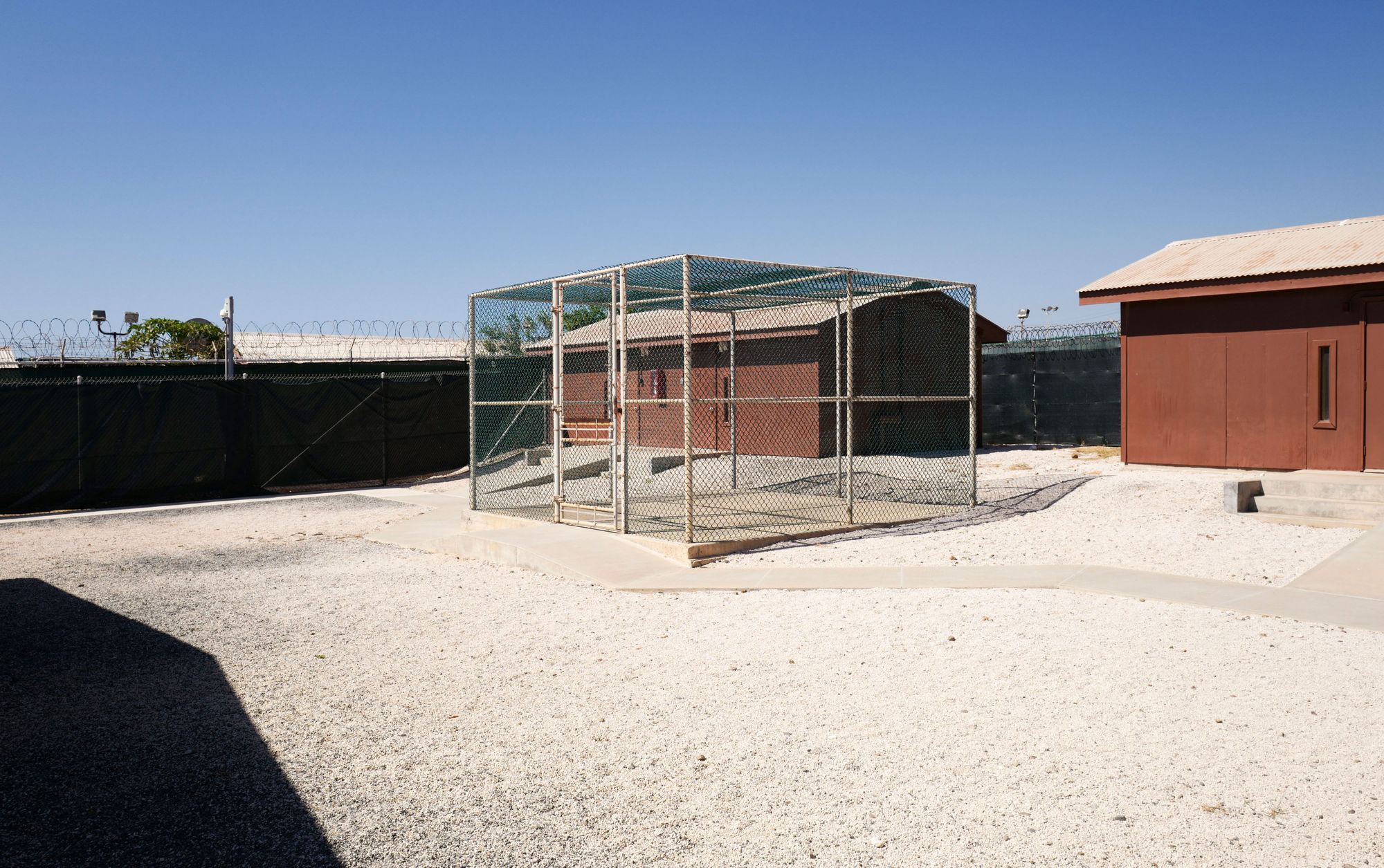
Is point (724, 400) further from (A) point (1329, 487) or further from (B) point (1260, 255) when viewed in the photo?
(B) point (1260, 255)

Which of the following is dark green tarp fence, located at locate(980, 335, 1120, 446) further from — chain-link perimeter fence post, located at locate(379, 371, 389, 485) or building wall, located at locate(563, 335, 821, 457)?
chain-link perimeter fence post, located at locate(379, 371, 389, 485)

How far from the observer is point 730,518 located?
36.8ft

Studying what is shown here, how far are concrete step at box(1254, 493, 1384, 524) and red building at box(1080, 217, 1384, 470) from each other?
2.22 meters

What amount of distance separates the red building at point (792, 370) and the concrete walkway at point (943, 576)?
24.6ft

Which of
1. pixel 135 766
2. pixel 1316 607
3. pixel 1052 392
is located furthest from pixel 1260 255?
pixel 135 766

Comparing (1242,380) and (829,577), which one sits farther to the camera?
(1242,380)

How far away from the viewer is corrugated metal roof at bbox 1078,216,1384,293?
12.8m

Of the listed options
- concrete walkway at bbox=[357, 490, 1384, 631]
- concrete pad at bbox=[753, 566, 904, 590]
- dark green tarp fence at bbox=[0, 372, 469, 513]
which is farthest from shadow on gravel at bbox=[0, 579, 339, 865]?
dark green tarp fence at bbox=[0, 372, 469, 513]

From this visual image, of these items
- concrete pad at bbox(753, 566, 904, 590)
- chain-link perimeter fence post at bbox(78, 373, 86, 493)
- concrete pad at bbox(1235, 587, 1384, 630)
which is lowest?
concrete pad at bbox(753, 566, 904, 590)

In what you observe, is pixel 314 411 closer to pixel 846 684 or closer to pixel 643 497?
pixel 643 497

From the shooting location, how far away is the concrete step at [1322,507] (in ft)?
34.6

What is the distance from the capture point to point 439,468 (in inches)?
753

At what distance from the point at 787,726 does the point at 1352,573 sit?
5.52 m

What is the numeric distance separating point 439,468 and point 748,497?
825 cm
